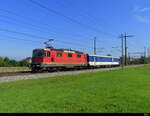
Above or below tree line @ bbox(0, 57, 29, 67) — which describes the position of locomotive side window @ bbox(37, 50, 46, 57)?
above

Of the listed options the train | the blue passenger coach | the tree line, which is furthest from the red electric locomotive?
the tree line

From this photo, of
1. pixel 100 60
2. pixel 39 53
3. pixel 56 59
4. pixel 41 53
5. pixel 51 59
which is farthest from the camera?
pixel 100 60

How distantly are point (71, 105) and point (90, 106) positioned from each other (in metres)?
0.72

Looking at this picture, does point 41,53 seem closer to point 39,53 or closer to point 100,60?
point 39,53

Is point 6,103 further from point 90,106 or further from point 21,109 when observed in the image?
point 90,106

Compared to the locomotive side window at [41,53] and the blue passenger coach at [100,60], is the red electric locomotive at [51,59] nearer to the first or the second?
the locomotive side window at [41,53]

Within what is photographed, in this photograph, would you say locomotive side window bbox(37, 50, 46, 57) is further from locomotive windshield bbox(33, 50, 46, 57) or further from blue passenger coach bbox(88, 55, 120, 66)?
blue passenger coach bbox(88, 55, 120, 66)

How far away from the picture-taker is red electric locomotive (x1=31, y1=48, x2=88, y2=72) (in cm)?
2758

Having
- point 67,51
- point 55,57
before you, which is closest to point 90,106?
point 55,57

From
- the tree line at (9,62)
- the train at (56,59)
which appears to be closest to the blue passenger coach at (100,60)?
the train at (56,59)

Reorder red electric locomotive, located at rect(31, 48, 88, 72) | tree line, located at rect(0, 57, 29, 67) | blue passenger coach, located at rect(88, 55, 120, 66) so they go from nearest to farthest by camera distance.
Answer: red electric locomotive, located at rect(31, 48, 88, 72) → blue passenger coach, located at rect(88, 55, 120, 66) → tree line, located at rect(0, 57, 29, 67)

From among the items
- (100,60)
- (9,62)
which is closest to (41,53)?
(100,60)

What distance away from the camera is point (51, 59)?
28.6 metres

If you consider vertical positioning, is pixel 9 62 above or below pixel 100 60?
below
